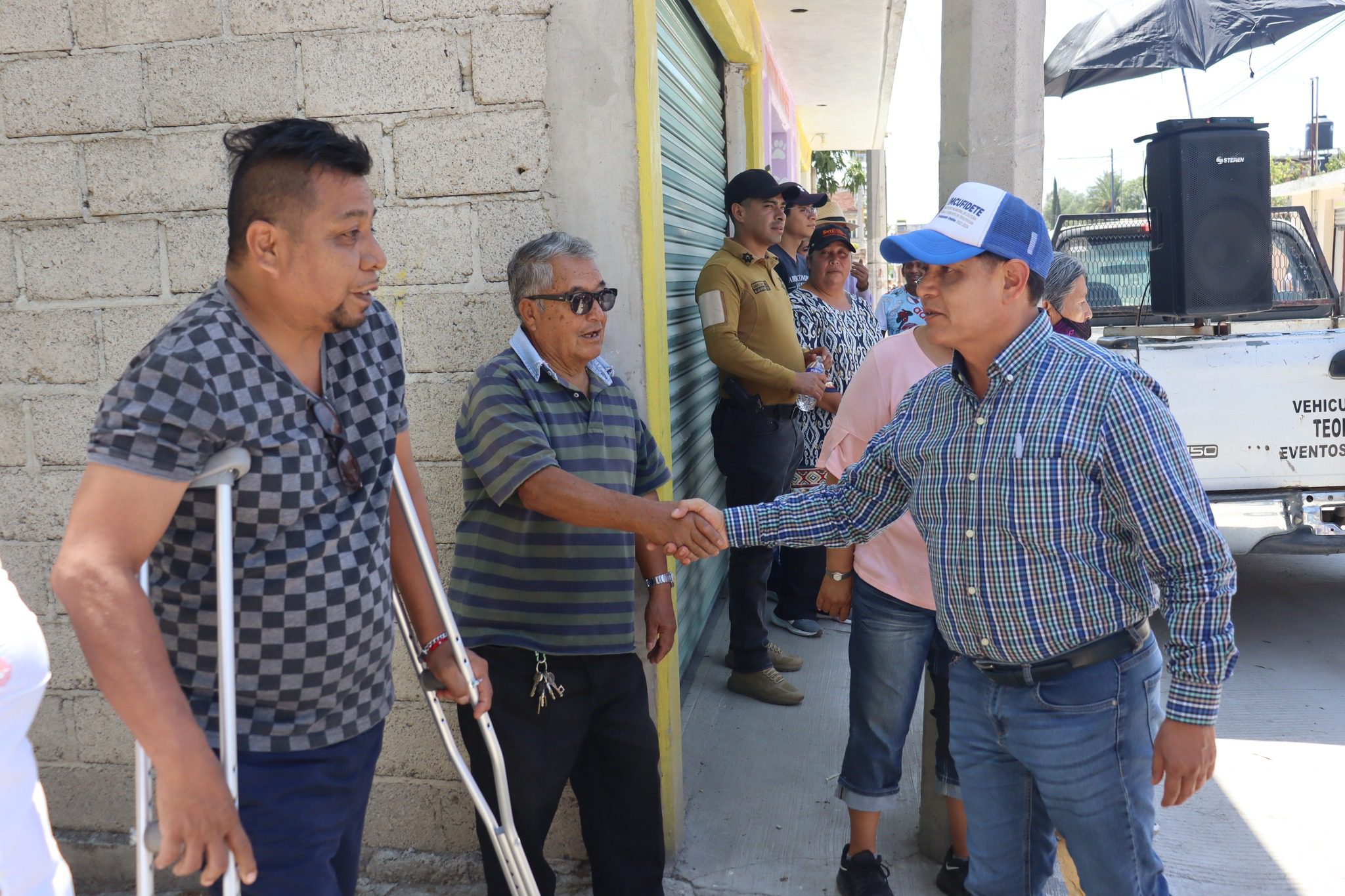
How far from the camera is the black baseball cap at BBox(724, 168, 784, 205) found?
208 inches

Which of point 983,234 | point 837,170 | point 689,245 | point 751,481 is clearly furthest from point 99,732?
point 837,170

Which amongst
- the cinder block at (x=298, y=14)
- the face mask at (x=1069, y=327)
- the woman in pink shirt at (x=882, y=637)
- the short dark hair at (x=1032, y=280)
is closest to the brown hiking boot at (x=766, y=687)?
the woman in pink shirt at (x=882, y=637)

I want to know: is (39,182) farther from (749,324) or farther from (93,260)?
(749,324)

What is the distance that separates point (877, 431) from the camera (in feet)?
10.6

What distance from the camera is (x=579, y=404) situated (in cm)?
305

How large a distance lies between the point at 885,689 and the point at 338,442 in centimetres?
189

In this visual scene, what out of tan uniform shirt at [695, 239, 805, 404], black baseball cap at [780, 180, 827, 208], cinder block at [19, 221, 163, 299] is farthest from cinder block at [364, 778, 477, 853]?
black baseball cap at [780, 180, 827, 208]

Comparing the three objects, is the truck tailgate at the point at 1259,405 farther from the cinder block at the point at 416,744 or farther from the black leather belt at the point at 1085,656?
the cinder block at the point at 416,744

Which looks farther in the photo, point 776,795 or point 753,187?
point 753,187

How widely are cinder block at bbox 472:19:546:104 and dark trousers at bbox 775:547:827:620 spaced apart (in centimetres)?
331

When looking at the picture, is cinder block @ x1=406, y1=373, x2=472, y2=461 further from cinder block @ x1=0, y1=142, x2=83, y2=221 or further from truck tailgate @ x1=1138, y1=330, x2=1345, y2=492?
truck tailgate @ x1=1138, y1=330, x2=1345, y2=492

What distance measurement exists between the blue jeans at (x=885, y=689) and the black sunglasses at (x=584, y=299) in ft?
3.82

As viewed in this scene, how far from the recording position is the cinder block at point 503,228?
3.32 meters

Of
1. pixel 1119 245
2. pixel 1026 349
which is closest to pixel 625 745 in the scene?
pixel 1026 349
